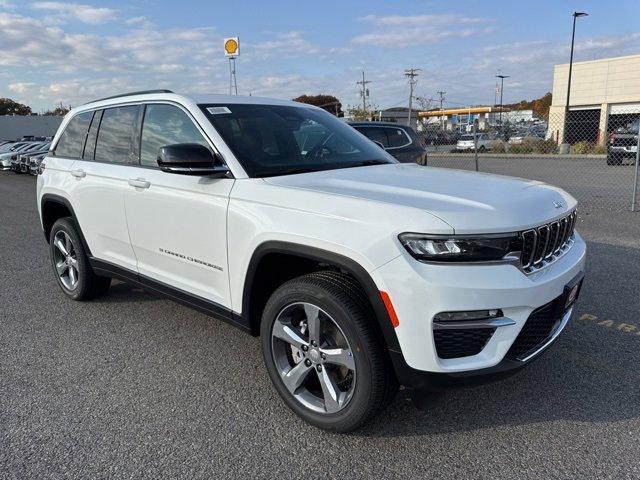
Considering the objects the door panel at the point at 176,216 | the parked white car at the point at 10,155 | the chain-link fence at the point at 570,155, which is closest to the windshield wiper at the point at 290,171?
the door panel at the point at 176,216

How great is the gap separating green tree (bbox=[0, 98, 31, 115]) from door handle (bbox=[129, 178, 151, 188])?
9701cm

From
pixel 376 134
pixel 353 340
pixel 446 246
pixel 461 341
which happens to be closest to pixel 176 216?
pixel 353 340

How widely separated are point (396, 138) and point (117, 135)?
689 cm

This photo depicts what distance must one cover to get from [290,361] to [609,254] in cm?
508

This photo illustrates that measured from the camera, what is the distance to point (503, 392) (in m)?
3.29

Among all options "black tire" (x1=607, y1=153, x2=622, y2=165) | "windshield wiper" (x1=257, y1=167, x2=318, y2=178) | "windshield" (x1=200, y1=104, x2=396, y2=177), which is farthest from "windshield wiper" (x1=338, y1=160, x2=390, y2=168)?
"black tire" (x1=607, y1=153, x2=622, y2=165)

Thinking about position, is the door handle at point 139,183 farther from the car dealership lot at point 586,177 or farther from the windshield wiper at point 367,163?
the car dealership lot at point 586,177

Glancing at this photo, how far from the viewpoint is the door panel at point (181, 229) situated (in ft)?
10.8

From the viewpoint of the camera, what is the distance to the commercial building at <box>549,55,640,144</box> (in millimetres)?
35594

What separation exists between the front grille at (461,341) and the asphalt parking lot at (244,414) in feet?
1.39

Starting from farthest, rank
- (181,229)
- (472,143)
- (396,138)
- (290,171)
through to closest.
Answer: (472,143)
(396,138)
(181,229)
(290,171)

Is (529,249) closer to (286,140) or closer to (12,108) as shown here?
(286,140)

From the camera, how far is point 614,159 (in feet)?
70.4

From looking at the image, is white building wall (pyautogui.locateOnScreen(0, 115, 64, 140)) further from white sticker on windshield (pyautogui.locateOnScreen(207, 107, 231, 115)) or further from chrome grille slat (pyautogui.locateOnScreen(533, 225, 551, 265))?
chrome grille slat (pyautogui.locateOnScreen(533, 225, 551, 265))
